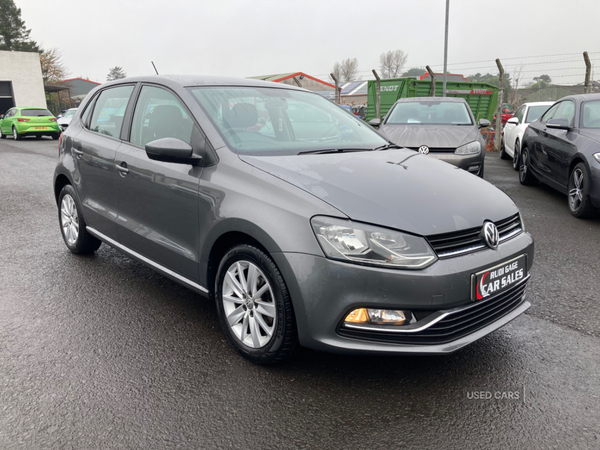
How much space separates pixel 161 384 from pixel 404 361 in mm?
1384

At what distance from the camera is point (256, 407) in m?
2.54

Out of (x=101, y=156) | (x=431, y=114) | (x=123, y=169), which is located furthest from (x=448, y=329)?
(x=431, y=114)

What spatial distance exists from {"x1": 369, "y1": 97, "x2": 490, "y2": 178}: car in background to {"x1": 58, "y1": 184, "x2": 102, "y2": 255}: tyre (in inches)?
162

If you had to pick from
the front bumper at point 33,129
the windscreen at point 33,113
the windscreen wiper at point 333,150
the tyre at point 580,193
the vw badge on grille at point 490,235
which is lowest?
the front bumper at point 33,129

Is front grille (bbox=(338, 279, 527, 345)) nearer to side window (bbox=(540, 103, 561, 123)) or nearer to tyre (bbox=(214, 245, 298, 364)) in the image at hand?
tyre (bbox=(214, 245, 298, 364))

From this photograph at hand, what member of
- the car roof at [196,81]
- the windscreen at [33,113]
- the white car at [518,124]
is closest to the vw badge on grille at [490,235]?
the car roof at [196,81]

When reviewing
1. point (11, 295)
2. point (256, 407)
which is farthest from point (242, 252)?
point (11, 295)

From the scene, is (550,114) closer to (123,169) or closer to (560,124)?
(560,124)

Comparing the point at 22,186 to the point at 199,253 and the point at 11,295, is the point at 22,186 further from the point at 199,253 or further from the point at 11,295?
the point at 199,253

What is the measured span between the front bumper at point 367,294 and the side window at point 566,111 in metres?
5.42

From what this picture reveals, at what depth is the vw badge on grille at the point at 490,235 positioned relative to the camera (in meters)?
2.66

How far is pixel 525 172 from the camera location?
8789 mm

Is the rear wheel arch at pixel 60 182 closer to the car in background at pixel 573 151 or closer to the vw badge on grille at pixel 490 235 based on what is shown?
the vw badge on grille at pixel 490 235

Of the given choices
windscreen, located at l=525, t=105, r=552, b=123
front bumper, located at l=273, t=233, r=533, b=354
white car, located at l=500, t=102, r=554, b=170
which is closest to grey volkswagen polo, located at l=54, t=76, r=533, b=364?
front bumper, located at l=273, t=233, r=533, b=354
